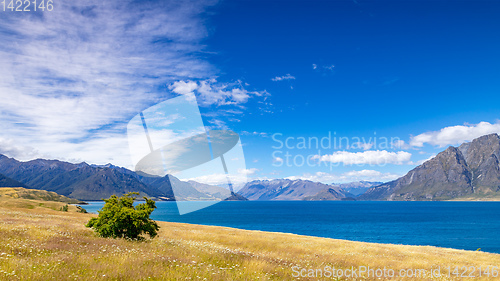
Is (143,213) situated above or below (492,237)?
above

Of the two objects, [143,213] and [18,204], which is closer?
[143,213]

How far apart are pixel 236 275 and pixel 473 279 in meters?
17.2

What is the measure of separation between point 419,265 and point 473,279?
14.0 feet

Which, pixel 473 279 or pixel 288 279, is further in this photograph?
pixel 473 279

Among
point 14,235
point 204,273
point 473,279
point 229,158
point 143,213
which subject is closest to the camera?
point 204,273

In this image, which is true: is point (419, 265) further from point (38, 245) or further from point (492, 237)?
point (492, 237)

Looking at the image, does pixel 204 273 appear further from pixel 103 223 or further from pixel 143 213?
pixel 103 223

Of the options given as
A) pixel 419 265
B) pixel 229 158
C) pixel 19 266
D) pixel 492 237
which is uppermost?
pixel 229 158

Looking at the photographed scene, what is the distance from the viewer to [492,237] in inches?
3738

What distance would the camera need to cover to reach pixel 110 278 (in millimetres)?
8320

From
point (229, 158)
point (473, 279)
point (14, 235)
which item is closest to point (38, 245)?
point (14, 235)

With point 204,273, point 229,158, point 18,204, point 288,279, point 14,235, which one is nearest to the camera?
point 204,273

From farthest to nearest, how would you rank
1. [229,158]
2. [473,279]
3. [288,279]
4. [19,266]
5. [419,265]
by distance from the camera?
[229,158]
[419,265]
[473,279]
[288,279]
[19,266]

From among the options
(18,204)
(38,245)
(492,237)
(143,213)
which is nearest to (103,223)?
(143,213)
